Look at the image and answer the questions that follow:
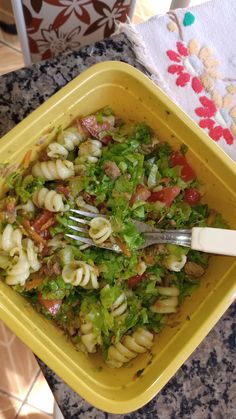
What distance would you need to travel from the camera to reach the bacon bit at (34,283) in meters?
0.92

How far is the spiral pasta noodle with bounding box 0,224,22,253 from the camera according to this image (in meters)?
0.90

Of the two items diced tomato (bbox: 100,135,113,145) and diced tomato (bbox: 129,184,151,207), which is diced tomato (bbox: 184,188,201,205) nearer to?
diced tomato (bbox: 129,184,151,207)

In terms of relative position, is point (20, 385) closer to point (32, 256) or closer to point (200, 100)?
point (32, 256)

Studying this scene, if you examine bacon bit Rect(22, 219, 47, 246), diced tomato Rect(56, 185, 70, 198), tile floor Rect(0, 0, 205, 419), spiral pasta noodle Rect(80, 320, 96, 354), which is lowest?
tile floor Rect(0, 0, 205, 419)

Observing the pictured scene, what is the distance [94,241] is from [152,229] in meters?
0.13

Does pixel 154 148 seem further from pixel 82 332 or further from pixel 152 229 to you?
pixel 82 332

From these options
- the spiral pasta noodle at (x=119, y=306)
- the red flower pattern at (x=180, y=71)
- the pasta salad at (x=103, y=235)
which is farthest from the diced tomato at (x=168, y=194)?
the red flower pattern at (x=180, y=71)

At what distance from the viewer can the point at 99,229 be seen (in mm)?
929

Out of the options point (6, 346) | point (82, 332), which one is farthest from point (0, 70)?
point (82, 332)

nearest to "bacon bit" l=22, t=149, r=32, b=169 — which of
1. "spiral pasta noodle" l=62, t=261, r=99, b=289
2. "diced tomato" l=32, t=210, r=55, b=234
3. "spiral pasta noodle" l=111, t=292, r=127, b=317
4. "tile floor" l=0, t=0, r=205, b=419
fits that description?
"diced tomato" l=32, t=210, r=55, b=234

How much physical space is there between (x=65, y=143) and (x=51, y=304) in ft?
1.06

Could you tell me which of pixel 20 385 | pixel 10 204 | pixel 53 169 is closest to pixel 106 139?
pixel 53 169

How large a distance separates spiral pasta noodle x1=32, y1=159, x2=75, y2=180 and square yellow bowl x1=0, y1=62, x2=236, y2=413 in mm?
36

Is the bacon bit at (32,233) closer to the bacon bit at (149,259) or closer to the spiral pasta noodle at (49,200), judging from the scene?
the spiral pasta noodle at (49,200)
